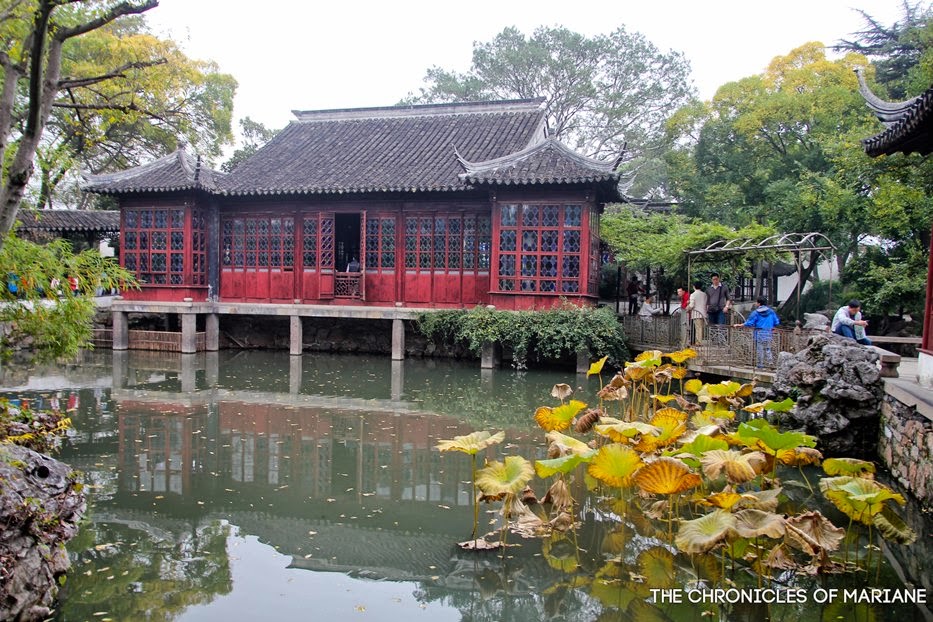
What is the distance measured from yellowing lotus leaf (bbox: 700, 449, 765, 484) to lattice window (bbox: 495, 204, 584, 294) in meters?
8.44

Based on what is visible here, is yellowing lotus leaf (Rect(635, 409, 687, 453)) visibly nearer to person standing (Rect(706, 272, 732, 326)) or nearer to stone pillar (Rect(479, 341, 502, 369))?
person standing (Rect(706, 272, 732, 326))

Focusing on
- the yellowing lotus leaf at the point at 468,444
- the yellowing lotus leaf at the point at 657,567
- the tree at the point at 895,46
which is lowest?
the yellowing lotus leaf at the point at 657,567

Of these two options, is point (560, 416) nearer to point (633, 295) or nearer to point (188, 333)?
A: point (633, 295)

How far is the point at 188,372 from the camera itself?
12.0 meters

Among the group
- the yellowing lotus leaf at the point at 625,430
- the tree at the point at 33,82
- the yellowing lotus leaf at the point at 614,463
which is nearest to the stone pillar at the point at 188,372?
the tree at the point at 33,82

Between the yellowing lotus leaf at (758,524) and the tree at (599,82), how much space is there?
24.4 metres

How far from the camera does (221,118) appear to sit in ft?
72.7

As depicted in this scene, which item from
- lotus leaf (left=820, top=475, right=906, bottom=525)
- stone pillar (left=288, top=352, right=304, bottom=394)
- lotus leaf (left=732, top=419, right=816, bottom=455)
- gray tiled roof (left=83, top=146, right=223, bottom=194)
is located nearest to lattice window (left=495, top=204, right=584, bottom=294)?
stone pillar (left=288, top=352, right=304, bottom=394)

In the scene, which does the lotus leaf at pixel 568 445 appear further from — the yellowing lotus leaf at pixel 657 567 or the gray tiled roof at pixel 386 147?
the gray tiled roof at pixel 386 147

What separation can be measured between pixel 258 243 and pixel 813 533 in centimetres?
1364

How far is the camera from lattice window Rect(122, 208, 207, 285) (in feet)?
49.1

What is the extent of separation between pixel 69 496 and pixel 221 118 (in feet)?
65.3

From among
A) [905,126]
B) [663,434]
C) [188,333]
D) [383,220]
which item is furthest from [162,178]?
[905,126]

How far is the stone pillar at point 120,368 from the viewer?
1045 cm
